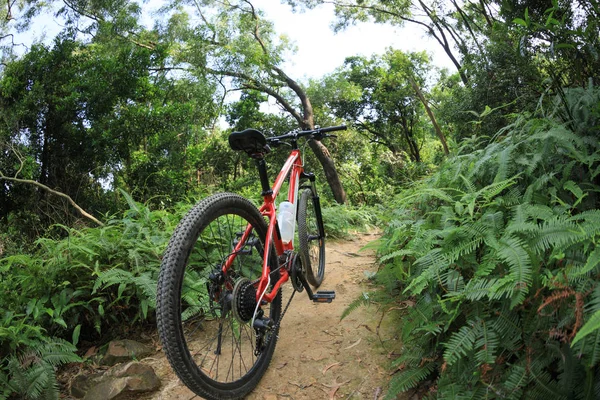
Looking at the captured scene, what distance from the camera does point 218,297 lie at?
204 centimetres

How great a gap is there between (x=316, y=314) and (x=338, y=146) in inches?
571

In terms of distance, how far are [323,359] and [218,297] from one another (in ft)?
3.26

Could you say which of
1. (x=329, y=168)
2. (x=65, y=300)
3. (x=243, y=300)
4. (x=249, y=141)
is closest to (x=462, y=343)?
(x=243, y=300)

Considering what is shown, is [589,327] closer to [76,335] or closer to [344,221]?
[76,335]

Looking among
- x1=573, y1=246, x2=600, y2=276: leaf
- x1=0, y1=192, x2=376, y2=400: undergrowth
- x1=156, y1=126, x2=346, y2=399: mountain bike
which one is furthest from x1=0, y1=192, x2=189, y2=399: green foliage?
x1=573, y1=246, x2=600, y2=276: leaf

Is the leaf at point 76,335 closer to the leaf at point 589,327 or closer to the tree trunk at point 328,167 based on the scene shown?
the leaf at point 589,327

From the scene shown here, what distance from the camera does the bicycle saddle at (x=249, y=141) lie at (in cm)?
233

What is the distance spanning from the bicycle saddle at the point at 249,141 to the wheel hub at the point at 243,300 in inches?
30.7

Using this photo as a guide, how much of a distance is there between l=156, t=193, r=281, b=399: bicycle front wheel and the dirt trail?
0.17m

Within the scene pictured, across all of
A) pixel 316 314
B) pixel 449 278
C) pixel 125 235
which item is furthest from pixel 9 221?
pixel 449 278

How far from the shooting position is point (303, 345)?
9.30 ft

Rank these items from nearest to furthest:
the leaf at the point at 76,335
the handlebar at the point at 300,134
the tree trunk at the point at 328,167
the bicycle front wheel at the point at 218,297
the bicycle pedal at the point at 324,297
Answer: the bicycle front wheel at the point at 218,297
the leaf at the point at 76,335
the bicycle pedal at the point at 324,297
the handlebar at the point at 300,134
the tree trunk at the point at 328,167

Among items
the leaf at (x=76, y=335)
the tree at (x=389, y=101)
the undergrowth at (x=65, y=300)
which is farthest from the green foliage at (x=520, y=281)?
the tree at (x=389, y=101)

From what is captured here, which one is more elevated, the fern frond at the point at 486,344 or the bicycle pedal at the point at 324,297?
the bicycle pedal at the point at 324,297
